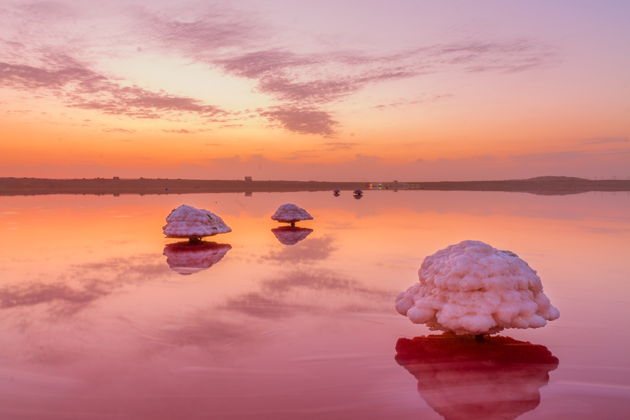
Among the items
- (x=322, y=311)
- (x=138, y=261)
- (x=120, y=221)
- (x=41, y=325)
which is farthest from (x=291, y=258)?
(x=120, y=221)

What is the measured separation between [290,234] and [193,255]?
28.3 ft

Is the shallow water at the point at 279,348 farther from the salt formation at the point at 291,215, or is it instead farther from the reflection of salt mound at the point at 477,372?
the salt formation at the point at 291,215

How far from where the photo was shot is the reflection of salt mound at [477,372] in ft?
19.2

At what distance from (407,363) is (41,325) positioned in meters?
7.92

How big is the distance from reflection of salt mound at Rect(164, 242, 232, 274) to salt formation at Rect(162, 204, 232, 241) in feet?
2.40

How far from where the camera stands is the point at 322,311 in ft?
33.7

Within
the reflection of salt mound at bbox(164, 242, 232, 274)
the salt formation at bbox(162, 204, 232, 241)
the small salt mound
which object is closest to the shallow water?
the reflection of salt mound at bbox(164, 242, 232, 274)

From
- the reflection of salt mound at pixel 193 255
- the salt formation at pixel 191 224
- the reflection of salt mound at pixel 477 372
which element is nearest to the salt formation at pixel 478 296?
the reflection of salt mound at pixel 477 372

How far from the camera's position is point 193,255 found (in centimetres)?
1886

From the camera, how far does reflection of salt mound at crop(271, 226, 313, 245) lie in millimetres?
23750

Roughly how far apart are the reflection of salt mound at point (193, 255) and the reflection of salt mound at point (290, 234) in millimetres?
3462

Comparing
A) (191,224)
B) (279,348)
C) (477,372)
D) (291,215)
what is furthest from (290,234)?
(477,372)

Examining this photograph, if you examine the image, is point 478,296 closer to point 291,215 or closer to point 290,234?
point 290,234

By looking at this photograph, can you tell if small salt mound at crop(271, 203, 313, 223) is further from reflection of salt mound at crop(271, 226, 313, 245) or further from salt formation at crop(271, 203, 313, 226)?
reflection of salt mound at crop(271, 226, 313, 245)
